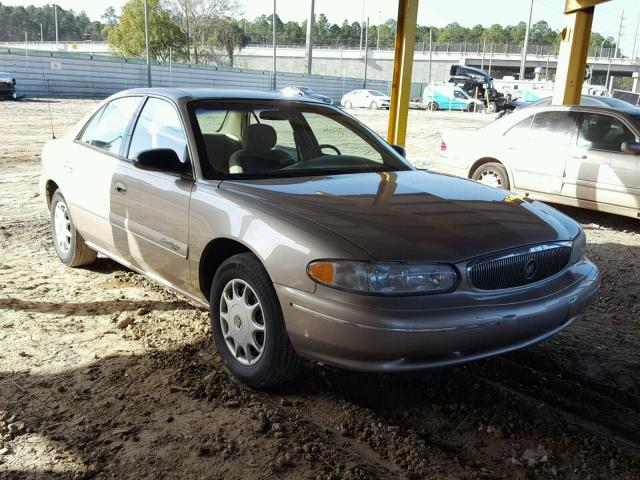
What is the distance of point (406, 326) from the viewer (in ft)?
8.65

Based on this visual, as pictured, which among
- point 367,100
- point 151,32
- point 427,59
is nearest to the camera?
point 367,100

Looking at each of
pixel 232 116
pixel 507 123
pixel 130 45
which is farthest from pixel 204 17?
pixel 232 116

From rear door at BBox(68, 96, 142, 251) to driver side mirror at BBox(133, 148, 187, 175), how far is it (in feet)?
2.43

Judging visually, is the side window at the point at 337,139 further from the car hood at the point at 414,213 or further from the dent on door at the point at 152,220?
the dent on door at the point at 152,220

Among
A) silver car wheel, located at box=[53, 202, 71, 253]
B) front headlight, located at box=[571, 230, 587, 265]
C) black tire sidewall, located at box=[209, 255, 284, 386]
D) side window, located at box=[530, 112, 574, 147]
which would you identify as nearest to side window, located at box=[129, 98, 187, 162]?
black tire sidewall, located at box=[209, 255, 284, 386]

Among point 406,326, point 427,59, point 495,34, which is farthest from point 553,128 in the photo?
point 495,34

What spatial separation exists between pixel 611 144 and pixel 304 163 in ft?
17.4

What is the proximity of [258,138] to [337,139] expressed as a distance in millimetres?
820

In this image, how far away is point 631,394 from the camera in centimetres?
Answer: 334

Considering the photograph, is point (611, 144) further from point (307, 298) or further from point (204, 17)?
point (204, 17)

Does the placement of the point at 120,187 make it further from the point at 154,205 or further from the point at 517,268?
the point at 517,268

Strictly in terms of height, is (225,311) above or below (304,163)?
below

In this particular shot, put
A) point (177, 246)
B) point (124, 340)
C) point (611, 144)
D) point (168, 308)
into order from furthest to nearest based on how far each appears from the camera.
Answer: point (611, 144), point (168, 308), point (124, 340), point (177, 246)

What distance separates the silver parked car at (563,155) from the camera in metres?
7.52
